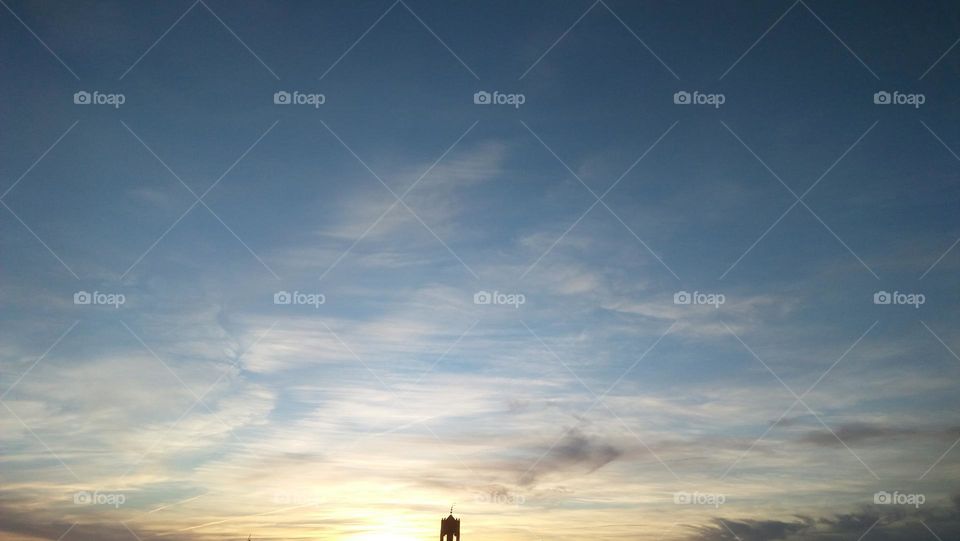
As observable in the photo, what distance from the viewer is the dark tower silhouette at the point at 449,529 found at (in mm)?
113375

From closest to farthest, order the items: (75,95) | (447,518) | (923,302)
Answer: (75,95) → (923,302) → (447,518)

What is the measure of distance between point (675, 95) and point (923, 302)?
21932mm

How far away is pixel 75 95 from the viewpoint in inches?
2530

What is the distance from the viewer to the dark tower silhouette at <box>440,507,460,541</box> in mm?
113375

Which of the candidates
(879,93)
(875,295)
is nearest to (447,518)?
(875,295)

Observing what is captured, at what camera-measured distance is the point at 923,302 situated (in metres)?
68.8

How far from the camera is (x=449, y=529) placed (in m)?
114

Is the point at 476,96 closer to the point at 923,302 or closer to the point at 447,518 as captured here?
the point at 923,302

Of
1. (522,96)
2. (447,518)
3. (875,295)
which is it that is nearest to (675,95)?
(522,96)

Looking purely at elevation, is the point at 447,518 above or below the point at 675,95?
below

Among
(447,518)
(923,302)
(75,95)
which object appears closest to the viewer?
(75,95)

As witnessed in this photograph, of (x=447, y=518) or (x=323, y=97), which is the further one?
(x=447, y=518)

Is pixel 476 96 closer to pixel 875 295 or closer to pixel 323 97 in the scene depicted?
pixel 323 97

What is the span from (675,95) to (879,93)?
12.9 meters
